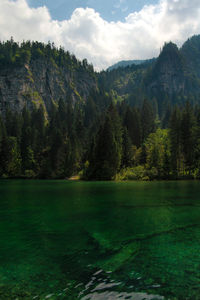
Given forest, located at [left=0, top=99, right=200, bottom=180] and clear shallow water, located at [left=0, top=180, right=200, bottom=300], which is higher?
forest, located at [left=0, top=99, right=200, bottom=180]

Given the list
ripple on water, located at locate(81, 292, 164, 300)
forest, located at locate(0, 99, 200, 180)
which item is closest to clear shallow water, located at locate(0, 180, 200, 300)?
ripple on water, located at locate(81, 292, 164, 300)

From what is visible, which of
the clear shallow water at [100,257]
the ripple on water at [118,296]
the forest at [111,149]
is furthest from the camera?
the forest at [111,149]

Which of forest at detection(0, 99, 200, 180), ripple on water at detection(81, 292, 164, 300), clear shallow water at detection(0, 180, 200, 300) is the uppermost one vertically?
forest at detection(0, 99, 200, 180)

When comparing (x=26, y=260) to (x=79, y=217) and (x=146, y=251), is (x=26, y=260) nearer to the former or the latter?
(x=146, y=251)

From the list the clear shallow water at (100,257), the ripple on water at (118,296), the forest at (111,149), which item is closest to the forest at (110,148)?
the forest at (111,149)

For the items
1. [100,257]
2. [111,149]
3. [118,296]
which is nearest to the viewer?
[118,296]

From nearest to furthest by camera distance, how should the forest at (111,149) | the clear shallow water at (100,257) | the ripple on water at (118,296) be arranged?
the ripple on water at (118,296), the clear shallow water at (100,257), the forest at (111,149)

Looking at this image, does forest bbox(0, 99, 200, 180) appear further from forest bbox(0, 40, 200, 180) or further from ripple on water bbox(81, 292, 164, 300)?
ripple on water bbox(81, 292, 164, 300)

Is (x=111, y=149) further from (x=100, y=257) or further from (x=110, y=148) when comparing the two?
(x=100, y=257)

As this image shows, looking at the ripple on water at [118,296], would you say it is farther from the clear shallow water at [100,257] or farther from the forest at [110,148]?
the forest at [110,148]

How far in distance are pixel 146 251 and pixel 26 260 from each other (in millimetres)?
5239

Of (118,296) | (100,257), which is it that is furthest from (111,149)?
(118,296)

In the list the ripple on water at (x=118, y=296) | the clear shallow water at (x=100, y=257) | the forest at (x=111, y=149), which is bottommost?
the clear shallow water at (x=100, y=257)

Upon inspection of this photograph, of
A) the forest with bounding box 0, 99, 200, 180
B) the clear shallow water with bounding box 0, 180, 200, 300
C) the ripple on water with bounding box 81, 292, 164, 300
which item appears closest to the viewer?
the ripple on water with bounding box 81, 292, 164, 300
